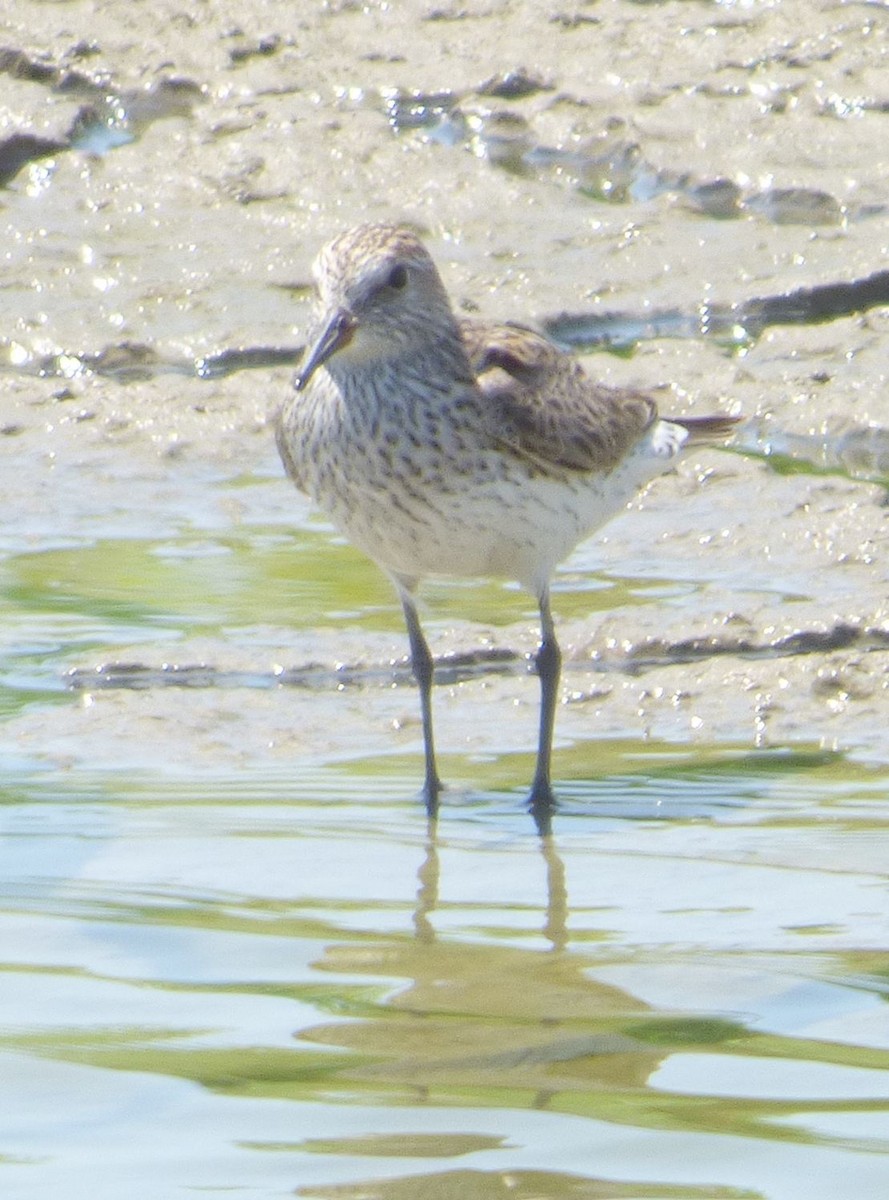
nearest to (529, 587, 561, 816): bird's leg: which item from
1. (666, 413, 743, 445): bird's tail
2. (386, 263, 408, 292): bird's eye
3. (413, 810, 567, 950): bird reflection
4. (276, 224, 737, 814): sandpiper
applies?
(276, 224, 737, 814): sandpiper

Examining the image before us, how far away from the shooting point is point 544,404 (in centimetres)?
595

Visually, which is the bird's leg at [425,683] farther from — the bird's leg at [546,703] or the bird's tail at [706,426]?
the bird's tail at [706,426]

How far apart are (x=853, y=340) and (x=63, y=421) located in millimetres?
3114

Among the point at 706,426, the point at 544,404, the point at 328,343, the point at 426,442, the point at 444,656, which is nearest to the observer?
the point at 328,343

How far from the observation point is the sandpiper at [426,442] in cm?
556

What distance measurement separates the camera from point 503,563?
19.3ft

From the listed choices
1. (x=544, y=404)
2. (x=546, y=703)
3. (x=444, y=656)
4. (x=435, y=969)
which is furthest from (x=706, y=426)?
(x=435, y=969)

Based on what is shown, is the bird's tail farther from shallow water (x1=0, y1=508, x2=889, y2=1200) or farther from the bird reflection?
the bird reflection

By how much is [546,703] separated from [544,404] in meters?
0.84

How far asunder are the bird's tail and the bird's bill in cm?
167

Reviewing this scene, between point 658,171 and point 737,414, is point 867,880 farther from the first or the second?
point 658,171

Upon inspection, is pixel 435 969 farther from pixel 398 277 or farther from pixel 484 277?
pixel 484 277

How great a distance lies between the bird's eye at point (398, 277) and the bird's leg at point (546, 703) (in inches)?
36.8

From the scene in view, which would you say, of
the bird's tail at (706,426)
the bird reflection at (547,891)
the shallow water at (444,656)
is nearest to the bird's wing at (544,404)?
the bird's tail at (706,426)
